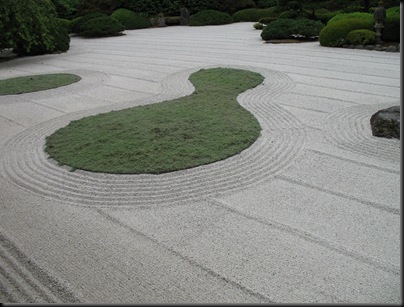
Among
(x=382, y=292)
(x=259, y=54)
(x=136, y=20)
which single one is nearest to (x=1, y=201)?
(x=382, y=292)

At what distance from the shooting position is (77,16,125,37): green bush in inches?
747

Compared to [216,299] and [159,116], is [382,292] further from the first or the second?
[159,116]

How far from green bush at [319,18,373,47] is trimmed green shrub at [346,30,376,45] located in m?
0.22

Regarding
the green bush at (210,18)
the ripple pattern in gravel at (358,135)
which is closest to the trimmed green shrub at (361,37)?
the ripple pattern in gravel at (358,135)

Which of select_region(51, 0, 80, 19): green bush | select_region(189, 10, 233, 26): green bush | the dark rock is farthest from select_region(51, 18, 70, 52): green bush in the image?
the dark rock

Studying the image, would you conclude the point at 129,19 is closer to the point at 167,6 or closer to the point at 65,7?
the point at 167,6

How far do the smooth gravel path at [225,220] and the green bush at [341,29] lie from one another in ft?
20.7

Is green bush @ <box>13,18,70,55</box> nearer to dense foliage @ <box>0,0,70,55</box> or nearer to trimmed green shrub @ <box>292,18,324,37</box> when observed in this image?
dense foliage @ <box>0,0,70,55</box>

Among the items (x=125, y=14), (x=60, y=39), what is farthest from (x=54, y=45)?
(x=125, y=14)

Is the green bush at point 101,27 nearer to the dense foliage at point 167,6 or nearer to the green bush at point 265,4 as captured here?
the dense foliage at point 167,6

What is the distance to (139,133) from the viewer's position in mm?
5289

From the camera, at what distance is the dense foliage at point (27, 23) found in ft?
34.8

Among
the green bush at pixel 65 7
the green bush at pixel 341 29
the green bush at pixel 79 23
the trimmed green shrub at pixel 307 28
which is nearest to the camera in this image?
the green bush at pixel 341 29

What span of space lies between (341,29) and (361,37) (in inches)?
32.2
